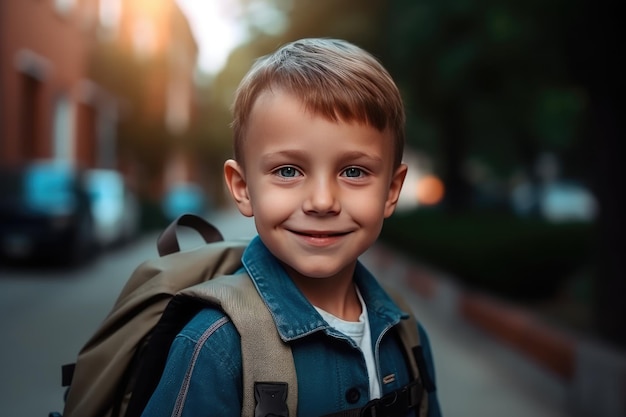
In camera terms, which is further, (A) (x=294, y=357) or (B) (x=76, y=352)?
(B) (x=76, y=352)

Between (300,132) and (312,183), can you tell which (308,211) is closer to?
(312,183)

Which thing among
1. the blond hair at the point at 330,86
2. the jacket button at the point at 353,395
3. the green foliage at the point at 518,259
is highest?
the blond hair at the point at 330,86

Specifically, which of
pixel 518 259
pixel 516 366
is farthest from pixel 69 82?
pixel 516 366

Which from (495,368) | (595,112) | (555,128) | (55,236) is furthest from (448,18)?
(555,128)

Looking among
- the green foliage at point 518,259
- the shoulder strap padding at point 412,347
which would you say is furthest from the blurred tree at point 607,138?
the shoulder strap padding at point 412,347

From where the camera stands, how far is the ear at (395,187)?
69.9 inches

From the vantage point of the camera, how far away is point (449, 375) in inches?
240

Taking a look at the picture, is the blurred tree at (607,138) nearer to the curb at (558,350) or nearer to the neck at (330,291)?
the curb at (558,350)

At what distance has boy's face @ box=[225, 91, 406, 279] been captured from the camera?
1571 mm

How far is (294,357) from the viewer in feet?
5.18

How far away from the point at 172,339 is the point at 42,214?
426 inches

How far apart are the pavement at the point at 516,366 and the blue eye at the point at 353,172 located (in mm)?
3228

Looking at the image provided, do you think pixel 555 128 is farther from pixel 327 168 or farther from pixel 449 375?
pixel 327 168

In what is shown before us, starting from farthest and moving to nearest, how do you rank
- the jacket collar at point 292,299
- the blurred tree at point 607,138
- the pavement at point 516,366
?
the blurred tree at point 607,138 < the pavement at point 516,366 < the jacket collar at point 292,299
